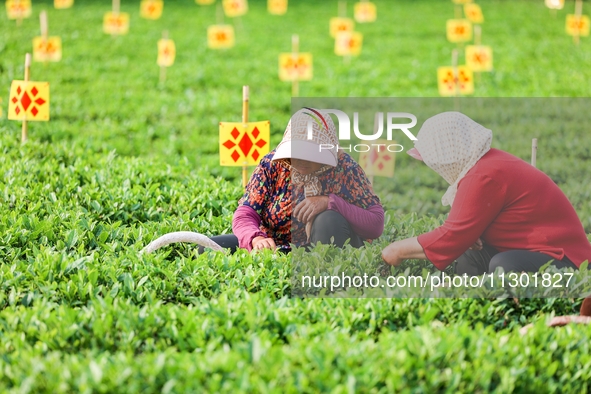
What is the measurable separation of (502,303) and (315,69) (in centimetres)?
1249

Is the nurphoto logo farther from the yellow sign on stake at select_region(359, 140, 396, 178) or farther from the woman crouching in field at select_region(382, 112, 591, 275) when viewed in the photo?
the yellow sign on stake at select_region(359, 140, 396, 178)

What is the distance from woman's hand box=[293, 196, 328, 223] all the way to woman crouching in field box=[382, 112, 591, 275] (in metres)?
0.53

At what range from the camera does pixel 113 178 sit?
23.7ft

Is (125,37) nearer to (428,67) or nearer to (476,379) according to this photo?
(428,67)

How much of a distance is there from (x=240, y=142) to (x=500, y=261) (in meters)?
2.94

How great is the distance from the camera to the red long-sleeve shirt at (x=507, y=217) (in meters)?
4.16

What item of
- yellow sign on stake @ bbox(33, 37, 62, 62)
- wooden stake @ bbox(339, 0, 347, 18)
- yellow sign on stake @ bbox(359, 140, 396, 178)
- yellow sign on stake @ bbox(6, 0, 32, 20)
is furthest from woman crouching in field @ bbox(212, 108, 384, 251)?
wooden stake @ bbox(339, 0, 347, 18)

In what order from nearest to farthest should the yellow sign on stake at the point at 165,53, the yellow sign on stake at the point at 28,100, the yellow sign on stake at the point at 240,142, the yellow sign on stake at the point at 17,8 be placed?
the yellow sign on stake at the point at 240,142
the yellow sign on stake at the point at 28,100
the yellow sign on stake at the point at 165,53
the yellow sign on stake at the point at 17,8

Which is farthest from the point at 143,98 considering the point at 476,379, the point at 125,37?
the point at 476,379

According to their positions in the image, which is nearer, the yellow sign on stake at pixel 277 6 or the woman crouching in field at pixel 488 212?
the woman crouching in field at pixel 488 212

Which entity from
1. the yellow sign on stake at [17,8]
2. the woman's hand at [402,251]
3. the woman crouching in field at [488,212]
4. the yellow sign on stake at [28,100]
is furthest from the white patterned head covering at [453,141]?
the yellow sign on stake at [17,8]

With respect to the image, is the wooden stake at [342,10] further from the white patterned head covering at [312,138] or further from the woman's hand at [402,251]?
the woman's hand at [402,251]

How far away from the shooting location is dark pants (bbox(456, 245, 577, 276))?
4.27 meters

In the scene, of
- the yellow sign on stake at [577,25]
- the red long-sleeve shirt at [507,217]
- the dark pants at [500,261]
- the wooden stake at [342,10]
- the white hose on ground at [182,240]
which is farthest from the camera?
the wooden stake at [342,10]
